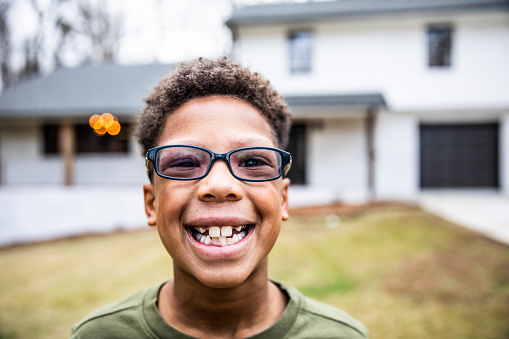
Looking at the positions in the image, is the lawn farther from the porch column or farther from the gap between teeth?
the porch column

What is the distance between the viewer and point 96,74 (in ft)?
52.1

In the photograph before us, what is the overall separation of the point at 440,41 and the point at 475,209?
6011 mm

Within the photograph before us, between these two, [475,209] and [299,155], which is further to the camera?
Answer: [299,155]

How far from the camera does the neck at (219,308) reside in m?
1.37

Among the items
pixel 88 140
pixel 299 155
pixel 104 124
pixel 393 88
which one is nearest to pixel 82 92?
pixel 88 140

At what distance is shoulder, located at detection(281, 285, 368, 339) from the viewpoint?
4.54 ft

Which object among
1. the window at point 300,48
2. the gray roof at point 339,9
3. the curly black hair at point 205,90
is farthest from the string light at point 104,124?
the curly black hair at point 205,90

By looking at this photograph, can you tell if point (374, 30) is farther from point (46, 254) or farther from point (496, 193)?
point (46, 254)

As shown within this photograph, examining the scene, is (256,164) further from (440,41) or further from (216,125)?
(440,41)

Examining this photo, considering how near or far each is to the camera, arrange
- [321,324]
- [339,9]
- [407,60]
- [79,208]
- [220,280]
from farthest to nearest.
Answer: [339,9] → [407,60] → [79,208] → [321,324] → [220,280]

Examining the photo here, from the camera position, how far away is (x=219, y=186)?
1.24 metres

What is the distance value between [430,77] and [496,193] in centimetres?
416

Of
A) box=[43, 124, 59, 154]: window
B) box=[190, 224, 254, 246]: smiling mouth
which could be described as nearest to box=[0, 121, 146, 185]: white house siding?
box=[43, 124, 59, 154]: window

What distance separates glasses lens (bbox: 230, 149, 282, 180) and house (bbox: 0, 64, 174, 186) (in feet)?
39.5
